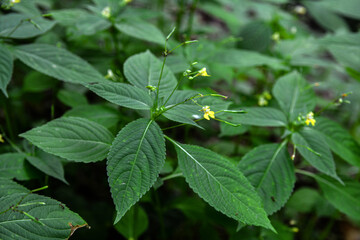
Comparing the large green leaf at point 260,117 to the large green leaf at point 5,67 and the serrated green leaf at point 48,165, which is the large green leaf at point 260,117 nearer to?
the serrated green leaf at point 48,165

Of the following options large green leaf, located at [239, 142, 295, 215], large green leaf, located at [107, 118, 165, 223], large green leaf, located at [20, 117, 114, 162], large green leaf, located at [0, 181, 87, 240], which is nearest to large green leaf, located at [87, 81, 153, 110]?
large green leaf, located at [107, 118, 165, 223]

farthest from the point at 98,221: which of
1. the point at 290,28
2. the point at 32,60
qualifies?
the point at 290,28

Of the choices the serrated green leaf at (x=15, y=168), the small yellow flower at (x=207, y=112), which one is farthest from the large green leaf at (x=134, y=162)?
the serrated green leaf at (x=15, y=168)

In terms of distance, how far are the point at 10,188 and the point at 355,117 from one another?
3.27m

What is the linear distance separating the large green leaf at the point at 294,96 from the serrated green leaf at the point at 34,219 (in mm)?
1326

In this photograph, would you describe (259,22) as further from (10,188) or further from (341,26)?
(10,188)

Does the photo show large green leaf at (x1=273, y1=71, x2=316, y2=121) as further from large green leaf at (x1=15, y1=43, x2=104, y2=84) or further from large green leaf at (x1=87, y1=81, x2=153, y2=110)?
large green leaf at (x1=15, y1=43, x2=104, y2=84)

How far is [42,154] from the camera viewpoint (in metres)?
1.62

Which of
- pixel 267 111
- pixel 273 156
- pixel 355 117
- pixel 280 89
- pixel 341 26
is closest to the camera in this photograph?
pixel 273 156

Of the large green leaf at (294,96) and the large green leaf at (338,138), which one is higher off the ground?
the large green leaf at (294,96)

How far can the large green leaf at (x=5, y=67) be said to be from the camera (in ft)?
5.07

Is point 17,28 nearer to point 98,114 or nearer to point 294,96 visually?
point 98,114

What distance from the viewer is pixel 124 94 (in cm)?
132

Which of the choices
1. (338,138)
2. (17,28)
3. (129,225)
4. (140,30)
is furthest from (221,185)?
(17,28)
